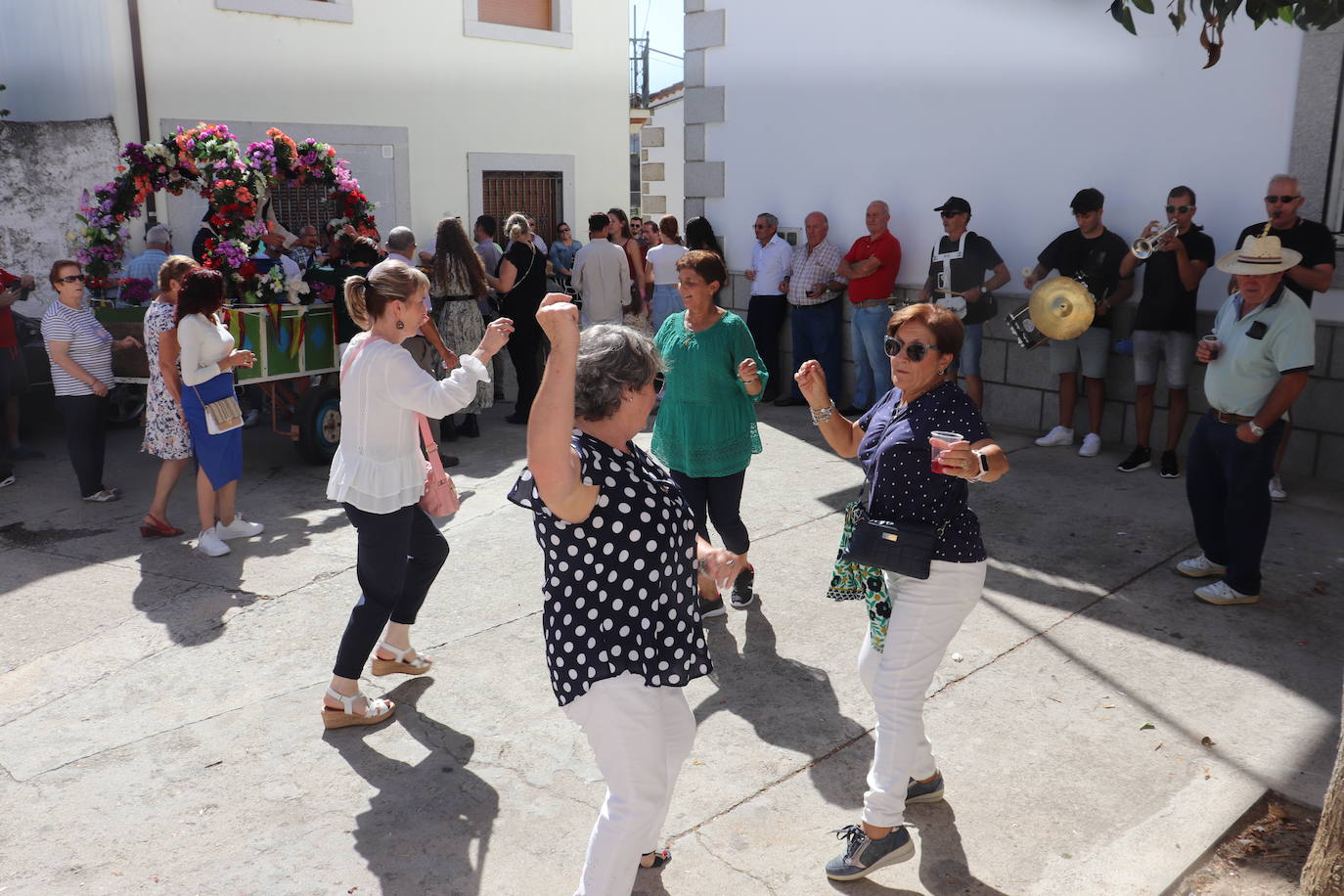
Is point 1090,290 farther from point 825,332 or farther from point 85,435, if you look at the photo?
point 85,435

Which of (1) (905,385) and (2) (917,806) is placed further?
(2) (917,806)

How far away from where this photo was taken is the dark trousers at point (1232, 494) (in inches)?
203

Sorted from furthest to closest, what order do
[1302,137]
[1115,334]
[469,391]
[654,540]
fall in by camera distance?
[1115,334], [1302,137], [469,391], [654,540]

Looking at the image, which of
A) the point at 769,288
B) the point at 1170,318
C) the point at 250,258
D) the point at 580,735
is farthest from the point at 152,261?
the point at 1170,318

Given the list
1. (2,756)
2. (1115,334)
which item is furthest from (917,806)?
(1115,334)

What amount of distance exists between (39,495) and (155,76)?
5.74 metres

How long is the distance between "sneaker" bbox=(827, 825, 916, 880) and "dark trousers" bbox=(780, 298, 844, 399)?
277 inches

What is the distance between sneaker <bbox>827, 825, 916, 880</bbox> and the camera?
3193mm

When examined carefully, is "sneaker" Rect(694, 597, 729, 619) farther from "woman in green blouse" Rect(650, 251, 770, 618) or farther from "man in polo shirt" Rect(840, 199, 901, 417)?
"man in polo shirt" Rect(840, 199, 901, 417)

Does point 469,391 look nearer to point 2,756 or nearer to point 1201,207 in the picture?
point 2,756

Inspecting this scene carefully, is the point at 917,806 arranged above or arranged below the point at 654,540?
below

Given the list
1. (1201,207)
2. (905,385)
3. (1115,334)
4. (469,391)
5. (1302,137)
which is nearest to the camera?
(905,385)

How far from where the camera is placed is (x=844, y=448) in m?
3.62

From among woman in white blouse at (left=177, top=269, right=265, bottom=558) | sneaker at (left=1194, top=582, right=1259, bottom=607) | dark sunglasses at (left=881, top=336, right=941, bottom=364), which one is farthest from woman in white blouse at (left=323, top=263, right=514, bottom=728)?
sneaker at (left=1194, top=582, right=1259, bottom=607)
